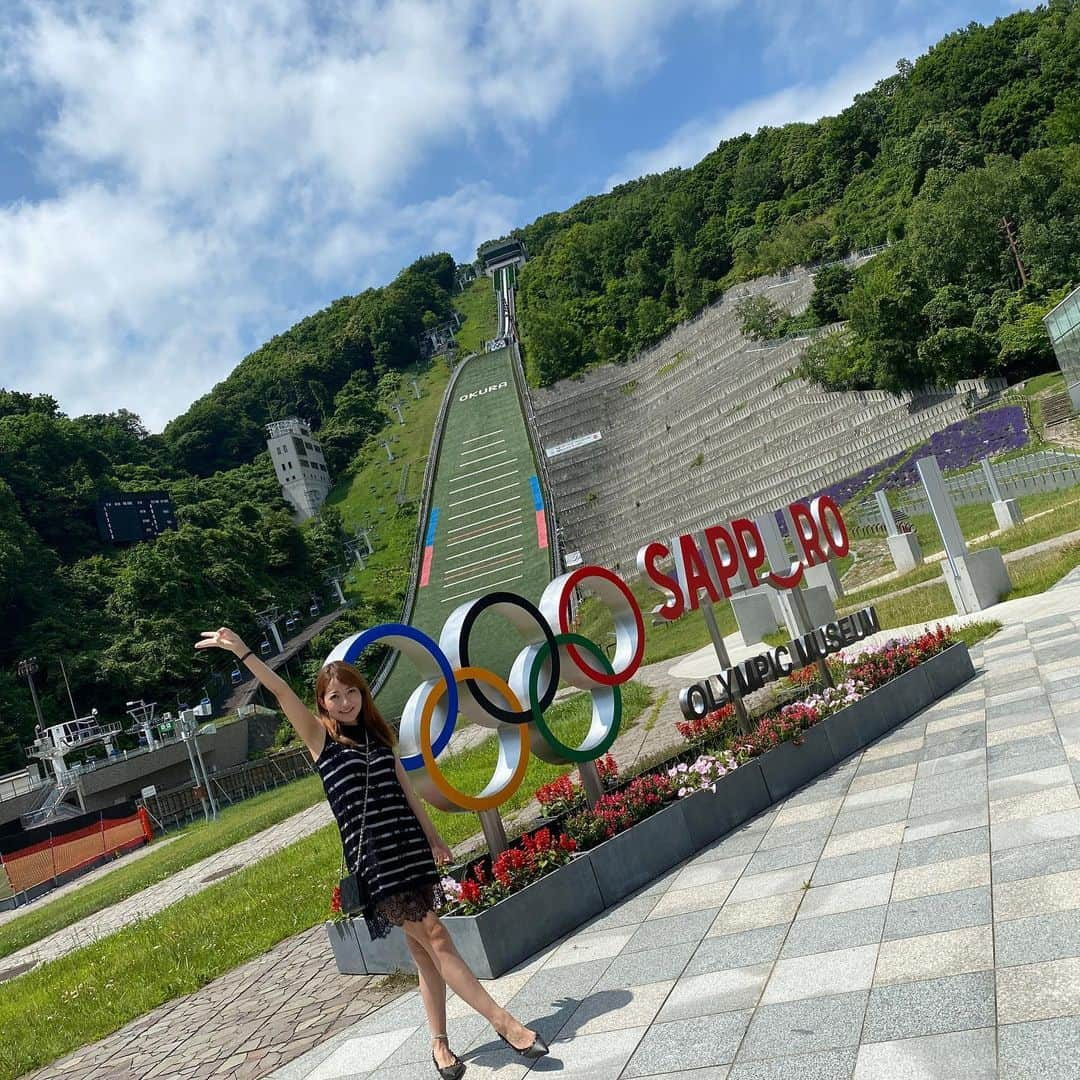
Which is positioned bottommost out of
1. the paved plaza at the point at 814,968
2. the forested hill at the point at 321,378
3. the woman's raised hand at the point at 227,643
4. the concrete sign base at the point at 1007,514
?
the paved plaza at the point at 814,968

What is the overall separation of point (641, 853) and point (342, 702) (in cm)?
399

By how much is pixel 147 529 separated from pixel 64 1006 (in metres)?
76.7

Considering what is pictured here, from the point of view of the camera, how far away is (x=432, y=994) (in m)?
5.26

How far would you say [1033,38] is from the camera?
7738cm

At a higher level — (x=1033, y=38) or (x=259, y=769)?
(x=1033, y=38)

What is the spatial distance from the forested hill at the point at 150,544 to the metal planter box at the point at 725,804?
171 feet

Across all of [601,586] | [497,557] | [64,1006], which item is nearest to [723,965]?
[601,586]

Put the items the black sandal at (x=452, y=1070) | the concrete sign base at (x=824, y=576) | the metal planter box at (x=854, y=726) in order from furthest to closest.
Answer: the concrete sign base at (x=824, y=576), the metal planter box at (x=854, y=726), the black sandal at (x=452, y=1070)

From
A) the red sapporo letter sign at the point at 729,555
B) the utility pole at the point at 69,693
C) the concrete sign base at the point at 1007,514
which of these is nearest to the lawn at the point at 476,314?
the utility pole at the point at 69,693

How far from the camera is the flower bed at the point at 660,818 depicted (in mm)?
7215

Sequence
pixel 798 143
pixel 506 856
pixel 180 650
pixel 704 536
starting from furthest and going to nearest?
pixel 798 143 → pixel 180 650 → pixel 704 536 → pixel 506 856

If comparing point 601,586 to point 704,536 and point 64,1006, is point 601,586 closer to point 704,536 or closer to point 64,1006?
point 704,536

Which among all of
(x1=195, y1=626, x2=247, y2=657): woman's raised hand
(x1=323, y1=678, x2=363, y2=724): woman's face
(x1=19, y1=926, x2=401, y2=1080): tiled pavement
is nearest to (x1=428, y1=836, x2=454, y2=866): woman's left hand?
(x1=323, y1=678, x2=363, y2=724): woman's face

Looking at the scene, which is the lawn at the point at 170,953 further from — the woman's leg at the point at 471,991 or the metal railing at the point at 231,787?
the metal railing at the point at 231,787
